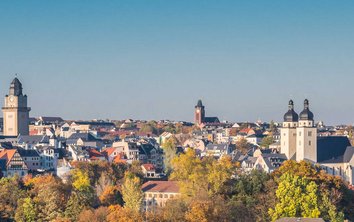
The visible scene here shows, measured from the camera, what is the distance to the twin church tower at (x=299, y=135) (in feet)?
272

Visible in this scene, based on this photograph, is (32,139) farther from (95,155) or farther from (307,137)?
(307,137)

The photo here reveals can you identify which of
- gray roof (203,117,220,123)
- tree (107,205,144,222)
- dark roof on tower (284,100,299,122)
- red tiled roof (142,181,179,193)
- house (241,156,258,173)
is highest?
gray roof (203,117,220,123)

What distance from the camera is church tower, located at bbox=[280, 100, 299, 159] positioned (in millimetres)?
85750

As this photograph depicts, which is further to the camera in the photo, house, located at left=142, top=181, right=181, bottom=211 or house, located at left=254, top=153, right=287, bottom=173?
house, located at left=254, top=153, right=287, bottom=173

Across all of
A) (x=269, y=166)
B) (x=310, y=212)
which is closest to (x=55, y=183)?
(x=310, y=212)

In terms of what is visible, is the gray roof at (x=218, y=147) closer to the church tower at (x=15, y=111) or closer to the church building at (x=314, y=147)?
the church tower at (x=15, y=111)

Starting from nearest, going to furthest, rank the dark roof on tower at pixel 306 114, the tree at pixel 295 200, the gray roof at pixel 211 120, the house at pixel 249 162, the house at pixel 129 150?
1. the tree at pixel 295 200
2. the dark roof on tower at pixel 306 114
3. the house at pixel 249 162
4. the house at pixel 129 150
5. the gray roof at pixel 211 120

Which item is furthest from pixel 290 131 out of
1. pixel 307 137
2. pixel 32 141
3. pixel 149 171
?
pixel 32 141

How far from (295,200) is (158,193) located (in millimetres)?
13171

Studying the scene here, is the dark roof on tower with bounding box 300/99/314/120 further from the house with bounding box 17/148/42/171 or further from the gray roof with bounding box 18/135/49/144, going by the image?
the gray roof with bounding box 18/135/49/144

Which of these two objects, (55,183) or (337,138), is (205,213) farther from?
(337,138)

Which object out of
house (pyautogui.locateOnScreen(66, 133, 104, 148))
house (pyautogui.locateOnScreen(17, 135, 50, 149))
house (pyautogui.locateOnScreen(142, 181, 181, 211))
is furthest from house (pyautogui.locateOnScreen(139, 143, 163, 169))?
house (pyautogui.locateOnScreen(142, 181, 181, 211))

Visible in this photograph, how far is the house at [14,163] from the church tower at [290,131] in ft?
79.0

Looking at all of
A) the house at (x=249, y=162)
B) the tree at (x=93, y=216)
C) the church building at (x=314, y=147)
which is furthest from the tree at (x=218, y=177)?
the house at (x=249, y=162)
